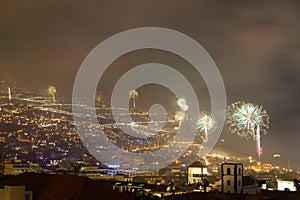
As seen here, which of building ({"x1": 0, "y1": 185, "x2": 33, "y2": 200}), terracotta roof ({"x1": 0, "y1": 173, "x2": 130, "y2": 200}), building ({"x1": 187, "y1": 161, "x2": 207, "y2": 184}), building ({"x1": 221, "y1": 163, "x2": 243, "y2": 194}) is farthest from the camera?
building ({"x1": 187, "y1": 161, "x2": 207, "y2": 184})

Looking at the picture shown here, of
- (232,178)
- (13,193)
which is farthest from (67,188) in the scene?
(232,178)

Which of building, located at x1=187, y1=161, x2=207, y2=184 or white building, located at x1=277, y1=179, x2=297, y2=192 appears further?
building, located at x1=187, y1=161, x2=207, y2=184

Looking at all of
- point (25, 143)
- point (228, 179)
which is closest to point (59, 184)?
point (228, 179)

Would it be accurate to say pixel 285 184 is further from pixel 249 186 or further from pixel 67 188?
pixel 67 188

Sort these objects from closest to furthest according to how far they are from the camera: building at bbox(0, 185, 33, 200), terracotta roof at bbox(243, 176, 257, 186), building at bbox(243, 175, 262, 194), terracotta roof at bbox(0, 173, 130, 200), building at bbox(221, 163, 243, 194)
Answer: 1. building at bbox(0, 185, 33, 200)
2. terracotta roof at bbox(0, 173, 130, 200)
3. building at bbox(221, 163, 243, 194)
4. building at bbox(243, 175, 262, 194)
5. terracotta roof at bbox(243, 176, 257, 186)

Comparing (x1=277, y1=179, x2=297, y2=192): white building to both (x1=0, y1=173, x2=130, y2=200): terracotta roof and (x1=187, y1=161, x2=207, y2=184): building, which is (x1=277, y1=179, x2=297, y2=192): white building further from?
(x1=0, y1=173, x2=130, y2=200): terracotta roof

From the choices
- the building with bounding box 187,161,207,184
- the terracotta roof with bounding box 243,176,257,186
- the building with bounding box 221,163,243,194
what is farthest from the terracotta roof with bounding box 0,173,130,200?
the building with bounding box 187,161,207,184

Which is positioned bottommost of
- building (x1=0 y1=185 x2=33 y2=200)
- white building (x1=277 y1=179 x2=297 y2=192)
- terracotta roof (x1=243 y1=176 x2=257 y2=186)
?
white building (x1=277 y1=179 x2=297 y2=192)
